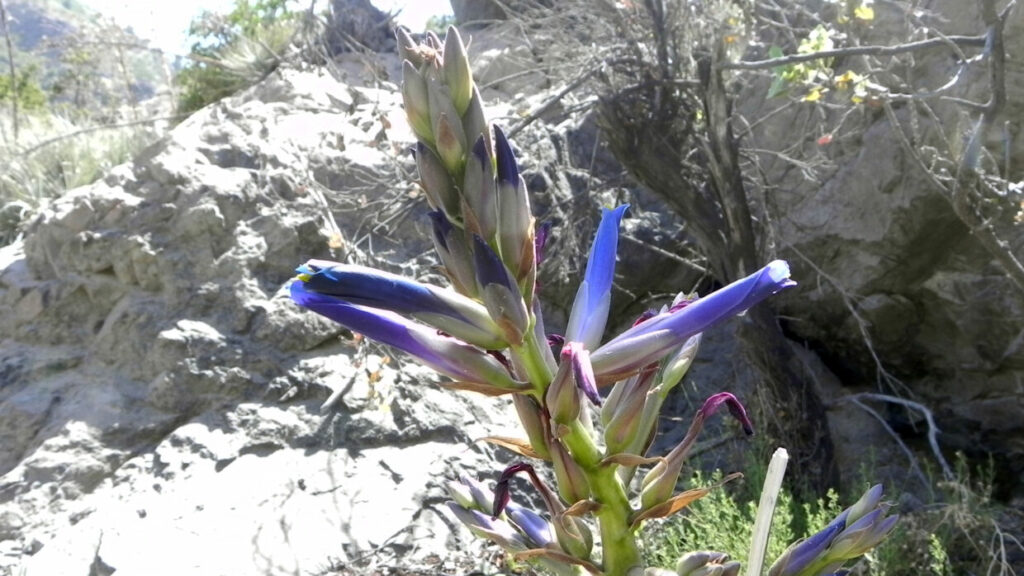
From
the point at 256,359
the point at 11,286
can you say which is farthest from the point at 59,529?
the point at 11,286

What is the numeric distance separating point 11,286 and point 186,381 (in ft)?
4.31

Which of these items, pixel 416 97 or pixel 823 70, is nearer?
pixel 416 97

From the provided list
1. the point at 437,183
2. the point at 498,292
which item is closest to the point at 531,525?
the point at 498,292

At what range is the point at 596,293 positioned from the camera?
52.6 inches

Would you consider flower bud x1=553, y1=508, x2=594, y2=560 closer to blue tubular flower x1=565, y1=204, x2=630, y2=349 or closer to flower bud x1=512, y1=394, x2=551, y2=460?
flower bud x1=512, y1=394, x2=551, y2=460

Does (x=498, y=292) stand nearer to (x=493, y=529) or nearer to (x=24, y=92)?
(x=493, y=529)

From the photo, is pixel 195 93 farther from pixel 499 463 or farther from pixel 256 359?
pixel 499 463

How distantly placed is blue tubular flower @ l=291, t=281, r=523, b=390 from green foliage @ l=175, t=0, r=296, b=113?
23.1ft

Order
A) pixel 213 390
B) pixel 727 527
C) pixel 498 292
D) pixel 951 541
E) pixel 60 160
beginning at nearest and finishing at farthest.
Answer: pixel 498 292, pixel 727 527, pixel 951 541, pixel 213 390, pixel 60 160

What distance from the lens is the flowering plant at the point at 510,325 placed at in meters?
1.15

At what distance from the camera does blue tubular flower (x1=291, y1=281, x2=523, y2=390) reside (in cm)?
116

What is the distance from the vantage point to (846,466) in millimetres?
5379

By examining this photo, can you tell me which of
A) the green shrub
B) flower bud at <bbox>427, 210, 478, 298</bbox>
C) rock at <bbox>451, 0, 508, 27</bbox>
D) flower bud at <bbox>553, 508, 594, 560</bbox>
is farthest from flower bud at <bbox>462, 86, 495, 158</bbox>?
rock at <bbox>451, 0, 508, 27</bbox>

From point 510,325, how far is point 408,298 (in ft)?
0.43
